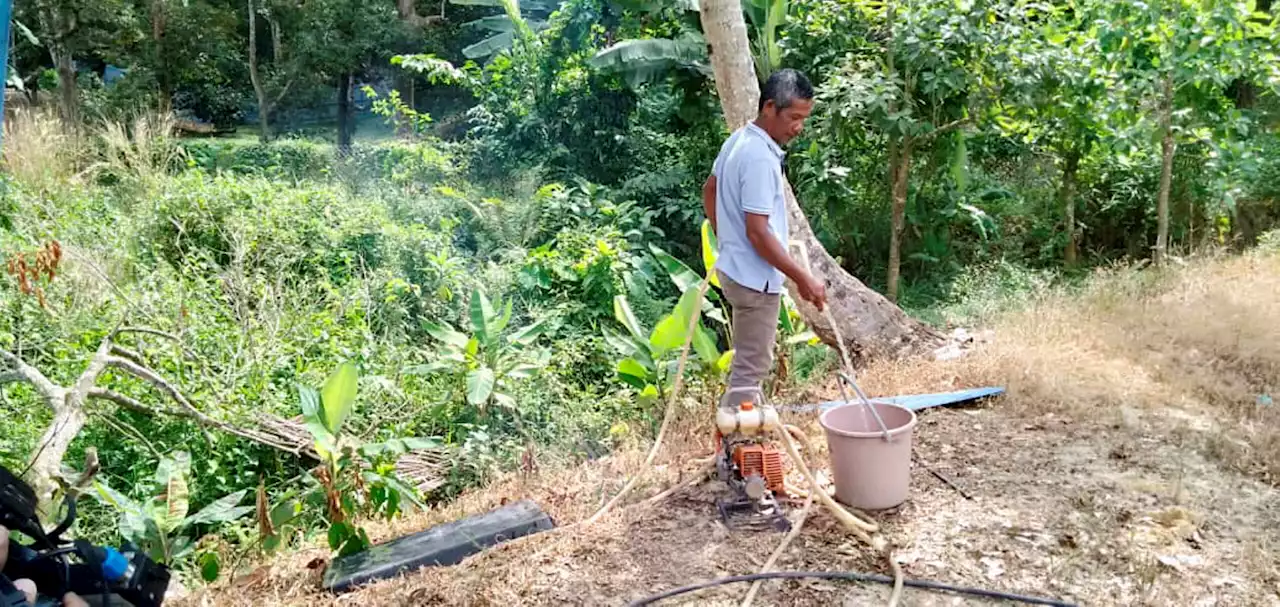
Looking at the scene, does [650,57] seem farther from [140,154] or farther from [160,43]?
[160,43]

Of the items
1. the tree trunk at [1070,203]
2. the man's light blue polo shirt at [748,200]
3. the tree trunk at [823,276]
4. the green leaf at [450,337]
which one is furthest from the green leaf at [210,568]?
the tree trunk at [1070,203]

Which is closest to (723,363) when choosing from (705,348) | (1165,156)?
(705,348)

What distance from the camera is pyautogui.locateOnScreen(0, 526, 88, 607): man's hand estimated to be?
1.84 meters

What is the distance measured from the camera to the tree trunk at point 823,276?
486 cm

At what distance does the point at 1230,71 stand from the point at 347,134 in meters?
12.7

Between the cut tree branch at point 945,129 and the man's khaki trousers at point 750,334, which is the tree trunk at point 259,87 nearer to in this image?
the cut tree branch at point 945,129

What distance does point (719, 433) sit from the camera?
3.28 metres

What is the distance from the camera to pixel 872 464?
9.57ft

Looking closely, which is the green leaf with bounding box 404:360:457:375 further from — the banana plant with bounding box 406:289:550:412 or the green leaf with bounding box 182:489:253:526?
the green leaf with bounding box 182:489:253:526

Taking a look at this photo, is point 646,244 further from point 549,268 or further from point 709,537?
point 709,537

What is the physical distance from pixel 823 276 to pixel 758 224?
104 inches

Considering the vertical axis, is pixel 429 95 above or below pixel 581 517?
above

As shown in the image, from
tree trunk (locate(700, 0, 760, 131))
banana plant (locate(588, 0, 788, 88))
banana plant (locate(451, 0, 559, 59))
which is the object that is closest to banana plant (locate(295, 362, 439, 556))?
tree trunk (locate(700, 0, 760, 131))

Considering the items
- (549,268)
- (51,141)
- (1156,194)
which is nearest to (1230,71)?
(1156,194)
